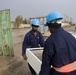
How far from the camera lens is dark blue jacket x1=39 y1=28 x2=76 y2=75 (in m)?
4.27

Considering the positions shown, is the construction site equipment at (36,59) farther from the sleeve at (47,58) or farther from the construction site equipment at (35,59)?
the sleeve at (47,58)

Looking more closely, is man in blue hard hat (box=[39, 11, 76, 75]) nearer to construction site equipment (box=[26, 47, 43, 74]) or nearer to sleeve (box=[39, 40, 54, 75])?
sleeve (box=[39, 40, 54, 75])

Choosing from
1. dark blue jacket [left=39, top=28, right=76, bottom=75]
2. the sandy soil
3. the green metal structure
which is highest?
dark blue jacket [left=39, top=28, right=76, bottom=75]

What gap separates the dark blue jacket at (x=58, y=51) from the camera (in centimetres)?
427

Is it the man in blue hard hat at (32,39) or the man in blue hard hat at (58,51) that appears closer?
the man in blue hard hat at (58,51)

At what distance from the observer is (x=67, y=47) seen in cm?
433

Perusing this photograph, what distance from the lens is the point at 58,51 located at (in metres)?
4.26

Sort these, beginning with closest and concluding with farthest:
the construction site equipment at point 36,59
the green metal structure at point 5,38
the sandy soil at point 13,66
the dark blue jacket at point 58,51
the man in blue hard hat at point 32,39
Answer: the dark blue jacket at point 58,51 → the construction site equipment at point 36,59 → the man in blue hard hat at point 32,39 → the sandy soil at point 13,66 → the green metal structure at point 5,38

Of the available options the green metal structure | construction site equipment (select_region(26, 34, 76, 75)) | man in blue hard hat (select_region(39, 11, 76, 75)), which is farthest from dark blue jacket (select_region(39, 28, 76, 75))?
the green metal structure

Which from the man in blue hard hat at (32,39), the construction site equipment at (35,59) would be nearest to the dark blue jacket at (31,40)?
the man in blue hard hat at (32,39)

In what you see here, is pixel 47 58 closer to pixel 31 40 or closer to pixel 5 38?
pixel 31 40

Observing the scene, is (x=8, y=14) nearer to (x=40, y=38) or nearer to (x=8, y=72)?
(x=8, y=72)

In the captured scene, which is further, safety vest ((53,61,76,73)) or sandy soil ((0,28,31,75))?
sandy soil ((0,28,31,75))

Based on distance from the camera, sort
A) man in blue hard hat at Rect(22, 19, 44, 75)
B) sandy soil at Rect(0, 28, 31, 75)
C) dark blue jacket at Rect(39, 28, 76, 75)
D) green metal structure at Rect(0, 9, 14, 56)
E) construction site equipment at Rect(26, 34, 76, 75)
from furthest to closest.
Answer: green metal structure at Rect(0, 9, 14, 56)
sandy soil at Rect(0, 28, 31, 75)
man in blue hard hat at Rect(22, 19, 44, 75)
construction site equipment at Rect(26, 34, 76, 75)
dark blue jacket at Rect(39, 28, 76, 75)
